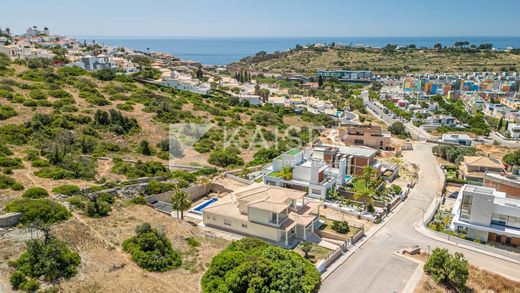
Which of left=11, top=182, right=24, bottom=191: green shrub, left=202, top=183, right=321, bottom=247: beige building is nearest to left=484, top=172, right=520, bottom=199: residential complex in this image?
left=202, top=183, right=321, bottom=247: beige building

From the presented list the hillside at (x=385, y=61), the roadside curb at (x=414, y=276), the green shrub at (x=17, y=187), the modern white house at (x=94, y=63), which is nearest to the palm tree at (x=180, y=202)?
the green shrub at (x=17, y=187)

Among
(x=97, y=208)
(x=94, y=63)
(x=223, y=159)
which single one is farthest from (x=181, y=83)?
(x=97, y=208)

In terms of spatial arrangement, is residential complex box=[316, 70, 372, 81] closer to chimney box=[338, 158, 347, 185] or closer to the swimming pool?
chimney box=[338, 158, 347, 185]

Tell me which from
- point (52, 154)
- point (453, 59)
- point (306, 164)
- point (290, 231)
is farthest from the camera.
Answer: point (453, 59)

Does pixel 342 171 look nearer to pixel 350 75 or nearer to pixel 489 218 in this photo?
pixel 489 218

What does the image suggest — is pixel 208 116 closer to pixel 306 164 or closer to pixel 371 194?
pixel 306 164

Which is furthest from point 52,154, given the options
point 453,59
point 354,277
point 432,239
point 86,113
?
point 453,59

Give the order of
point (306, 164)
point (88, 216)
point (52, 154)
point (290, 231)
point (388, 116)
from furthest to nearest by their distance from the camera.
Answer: point (388, 116) < point (306, 164) < point (52, 154) < point (290, 231) < point (88, 216)
